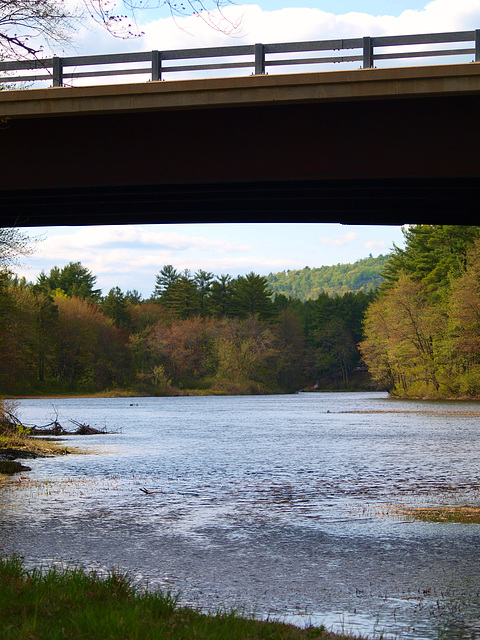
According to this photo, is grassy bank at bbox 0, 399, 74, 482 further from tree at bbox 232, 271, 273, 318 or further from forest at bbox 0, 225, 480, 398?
tree at bbox 232, 271, 273, 318

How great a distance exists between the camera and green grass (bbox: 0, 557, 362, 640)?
6.82 m

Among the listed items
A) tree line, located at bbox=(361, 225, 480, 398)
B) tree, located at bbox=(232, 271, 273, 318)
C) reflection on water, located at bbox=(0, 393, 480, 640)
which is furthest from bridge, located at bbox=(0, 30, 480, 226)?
tree, located at bbox=(232, 271, 273, 318)

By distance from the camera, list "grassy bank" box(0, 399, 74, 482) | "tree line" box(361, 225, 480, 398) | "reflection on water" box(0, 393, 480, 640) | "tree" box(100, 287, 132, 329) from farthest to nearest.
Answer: "tree" box(100, 287, 132, 329), "tree line" box(361, 225, 480, 398), "grassy bank" box(0, 399, 74, 482), "reflection on water" box(0, 393, 480, 640)

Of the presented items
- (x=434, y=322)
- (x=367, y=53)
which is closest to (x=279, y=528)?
(x=367, y=53)

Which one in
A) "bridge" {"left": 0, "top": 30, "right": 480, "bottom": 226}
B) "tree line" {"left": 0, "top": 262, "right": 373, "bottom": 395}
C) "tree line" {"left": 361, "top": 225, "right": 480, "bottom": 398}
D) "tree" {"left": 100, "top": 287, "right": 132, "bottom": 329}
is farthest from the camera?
"tree" {"left": 100, "top": 287, "right": 132, "bottom": 329}

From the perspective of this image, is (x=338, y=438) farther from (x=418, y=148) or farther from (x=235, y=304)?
(x=235, y=304)

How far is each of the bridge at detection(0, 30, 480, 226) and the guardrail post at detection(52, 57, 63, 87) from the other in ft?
0.11

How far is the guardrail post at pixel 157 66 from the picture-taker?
15.4 metres

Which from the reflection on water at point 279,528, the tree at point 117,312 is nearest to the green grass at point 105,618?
the reflection on water at point 279,528

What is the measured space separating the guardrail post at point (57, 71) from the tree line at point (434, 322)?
62456mm

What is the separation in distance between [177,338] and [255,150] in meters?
113

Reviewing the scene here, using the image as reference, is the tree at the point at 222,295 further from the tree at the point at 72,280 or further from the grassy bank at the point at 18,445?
the grassy bank at the point at 18,445

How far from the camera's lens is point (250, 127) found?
1645cm

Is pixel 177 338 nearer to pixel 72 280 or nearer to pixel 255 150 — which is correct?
pixel 72 280
